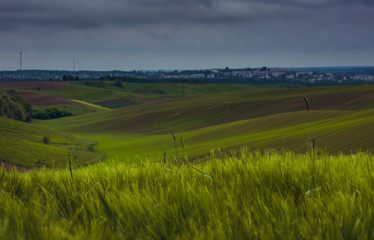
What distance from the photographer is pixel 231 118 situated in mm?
80625

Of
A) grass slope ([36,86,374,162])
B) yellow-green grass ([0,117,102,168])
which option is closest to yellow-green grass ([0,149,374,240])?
yellow-green grass ([0,117,102,168])

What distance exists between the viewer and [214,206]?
3.59 meters

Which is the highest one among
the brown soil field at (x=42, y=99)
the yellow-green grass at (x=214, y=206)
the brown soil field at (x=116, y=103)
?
the yellow-green grass at (x=214, y=206)

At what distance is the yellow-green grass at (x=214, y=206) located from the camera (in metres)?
3.02

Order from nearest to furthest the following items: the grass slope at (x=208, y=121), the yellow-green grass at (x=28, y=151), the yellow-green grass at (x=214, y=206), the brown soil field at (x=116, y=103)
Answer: the yellow-green grass at (x=214, y=206), the yellow-green grass at (x=28, y=151), the grass slope at (x=208, y=121), the brown soil field at (x=116, y=103)

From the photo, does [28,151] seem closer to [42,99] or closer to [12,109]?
[12,109]

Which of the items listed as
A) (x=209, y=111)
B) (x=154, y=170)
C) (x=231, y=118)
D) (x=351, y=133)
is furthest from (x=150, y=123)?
(x=154, y=170)

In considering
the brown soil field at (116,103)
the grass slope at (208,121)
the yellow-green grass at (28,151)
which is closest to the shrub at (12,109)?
the grass slope at (208,121)

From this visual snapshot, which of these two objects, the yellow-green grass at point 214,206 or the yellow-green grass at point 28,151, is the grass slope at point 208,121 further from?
the yellow-green grass at point 214,206

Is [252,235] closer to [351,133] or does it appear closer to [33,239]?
[33,239]

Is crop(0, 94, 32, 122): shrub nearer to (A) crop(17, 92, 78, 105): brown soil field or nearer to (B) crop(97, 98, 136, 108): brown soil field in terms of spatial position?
(A) crop(17, 92, 78, 105): brown soil field

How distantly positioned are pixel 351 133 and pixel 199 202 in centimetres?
2429

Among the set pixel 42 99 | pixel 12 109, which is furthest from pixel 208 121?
pixel 42 99

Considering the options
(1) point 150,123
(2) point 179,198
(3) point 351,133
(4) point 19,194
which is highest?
(2) point 179,198
